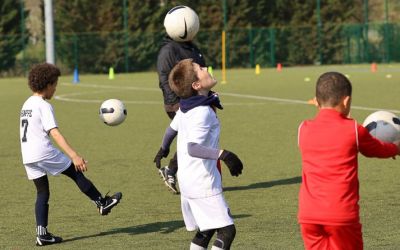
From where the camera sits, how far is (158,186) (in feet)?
40.5

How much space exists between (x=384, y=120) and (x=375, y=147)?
0.74m

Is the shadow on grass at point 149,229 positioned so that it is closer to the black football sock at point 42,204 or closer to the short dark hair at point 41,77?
the black football sock at point 42,204

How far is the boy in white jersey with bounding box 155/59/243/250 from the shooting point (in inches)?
270

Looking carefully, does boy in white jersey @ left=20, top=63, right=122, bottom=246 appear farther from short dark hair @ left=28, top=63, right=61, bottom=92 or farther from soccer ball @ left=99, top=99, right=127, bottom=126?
soccer ball @ left=99, top=99, right=127, bottom=126

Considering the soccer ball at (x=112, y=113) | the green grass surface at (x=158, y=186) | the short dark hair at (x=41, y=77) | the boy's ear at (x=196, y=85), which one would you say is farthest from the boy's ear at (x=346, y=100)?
the soccer ball at (x=112, y=113)

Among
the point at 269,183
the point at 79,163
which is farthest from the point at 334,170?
the point at 269,183

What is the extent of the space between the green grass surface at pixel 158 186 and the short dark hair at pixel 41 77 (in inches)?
55.4

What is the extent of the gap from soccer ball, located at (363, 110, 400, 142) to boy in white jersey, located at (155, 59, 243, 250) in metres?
1.07

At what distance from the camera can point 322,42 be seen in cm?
5225

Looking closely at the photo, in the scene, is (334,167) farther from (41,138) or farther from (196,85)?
(41,138)

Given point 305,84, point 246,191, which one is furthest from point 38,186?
point 305,84

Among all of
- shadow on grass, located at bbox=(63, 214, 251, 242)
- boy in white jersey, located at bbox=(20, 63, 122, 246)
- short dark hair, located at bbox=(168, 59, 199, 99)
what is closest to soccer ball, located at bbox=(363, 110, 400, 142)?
short dark hair, located at bbox=(168, 59, 199, 99)

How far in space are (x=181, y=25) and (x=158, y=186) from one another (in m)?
2.17

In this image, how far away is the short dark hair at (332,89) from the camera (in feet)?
19.3
